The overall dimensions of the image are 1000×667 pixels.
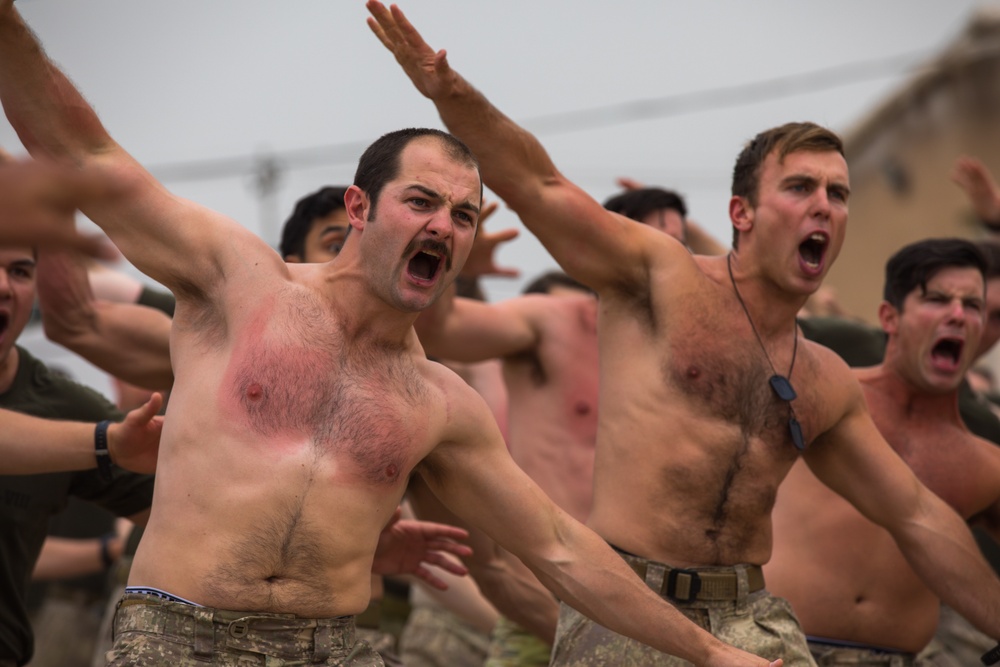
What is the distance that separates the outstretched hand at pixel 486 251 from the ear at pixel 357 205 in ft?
7.21

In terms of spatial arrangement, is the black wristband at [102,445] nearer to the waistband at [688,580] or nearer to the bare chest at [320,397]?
the bare chest at [320,397]

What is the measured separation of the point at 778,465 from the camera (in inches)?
201

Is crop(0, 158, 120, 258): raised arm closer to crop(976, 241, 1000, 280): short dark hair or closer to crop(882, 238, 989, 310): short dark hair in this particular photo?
crop(882, 238, 989, 310): short dark hair

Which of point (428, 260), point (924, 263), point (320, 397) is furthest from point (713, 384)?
point (924, 263)

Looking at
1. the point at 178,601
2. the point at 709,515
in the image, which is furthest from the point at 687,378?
the point at 178,601

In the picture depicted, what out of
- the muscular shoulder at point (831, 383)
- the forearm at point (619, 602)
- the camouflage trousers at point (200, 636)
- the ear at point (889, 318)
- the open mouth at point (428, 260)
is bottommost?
the camouflage trousers at point (200, 636)

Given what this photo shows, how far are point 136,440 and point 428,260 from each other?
1214 mm

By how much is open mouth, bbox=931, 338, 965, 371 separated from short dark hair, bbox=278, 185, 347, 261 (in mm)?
2851

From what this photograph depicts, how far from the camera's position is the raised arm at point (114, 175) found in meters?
→ 3.80

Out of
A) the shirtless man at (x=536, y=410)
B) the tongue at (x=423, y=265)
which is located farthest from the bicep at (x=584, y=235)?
the shirtless man at (x=536, y=410)

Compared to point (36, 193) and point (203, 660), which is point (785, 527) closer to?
point (203, 660)

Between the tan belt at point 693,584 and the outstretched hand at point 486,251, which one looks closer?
the tan belt at point 693,584

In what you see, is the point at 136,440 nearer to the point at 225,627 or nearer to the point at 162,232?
the point at 162,232

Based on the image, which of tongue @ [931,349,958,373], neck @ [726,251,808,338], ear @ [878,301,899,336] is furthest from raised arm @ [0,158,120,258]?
ear @ [878,301,899,336]
